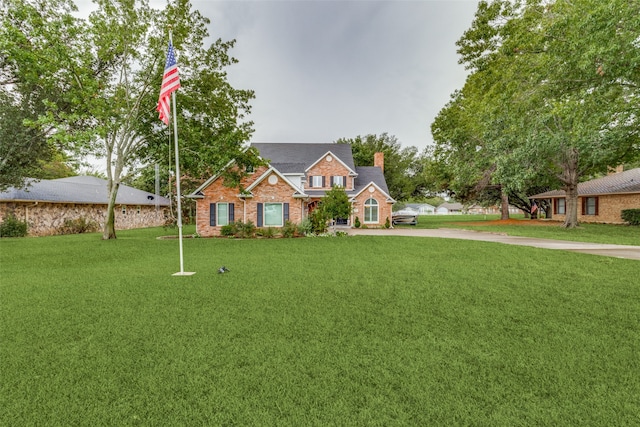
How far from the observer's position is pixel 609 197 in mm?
26938

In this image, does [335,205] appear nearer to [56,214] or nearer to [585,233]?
[585,233]

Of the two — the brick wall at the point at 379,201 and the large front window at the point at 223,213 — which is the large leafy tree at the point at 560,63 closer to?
the brick wall at the point at 379,201

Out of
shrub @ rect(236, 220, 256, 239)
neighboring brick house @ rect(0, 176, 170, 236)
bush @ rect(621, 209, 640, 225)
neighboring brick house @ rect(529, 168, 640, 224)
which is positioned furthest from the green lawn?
neighboring brick house @ rect(0, 176, 170, 236)

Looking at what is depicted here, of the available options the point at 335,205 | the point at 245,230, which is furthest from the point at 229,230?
the point at 335,205

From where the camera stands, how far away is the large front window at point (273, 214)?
19.3m

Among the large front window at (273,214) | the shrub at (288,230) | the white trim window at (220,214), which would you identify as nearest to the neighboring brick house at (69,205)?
the white trim window at (220,214)

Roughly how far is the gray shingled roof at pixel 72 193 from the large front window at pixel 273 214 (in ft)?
45.6

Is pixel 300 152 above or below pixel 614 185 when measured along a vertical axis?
above

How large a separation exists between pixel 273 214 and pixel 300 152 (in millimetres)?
14569

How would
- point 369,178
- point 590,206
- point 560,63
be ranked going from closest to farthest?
point 560,63 → point 590,206 → point 369,178

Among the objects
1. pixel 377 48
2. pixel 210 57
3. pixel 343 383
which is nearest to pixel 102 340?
pixel 343 383

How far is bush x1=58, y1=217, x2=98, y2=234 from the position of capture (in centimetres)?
2230

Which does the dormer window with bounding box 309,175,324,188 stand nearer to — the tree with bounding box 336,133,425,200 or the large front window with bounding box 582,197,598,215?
the tree with bounding box 336,133,425,200

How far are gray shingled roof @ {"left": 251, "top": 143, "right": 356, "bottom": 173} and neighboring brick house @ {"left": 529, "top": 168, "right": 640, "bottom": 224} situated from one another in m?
23.7
